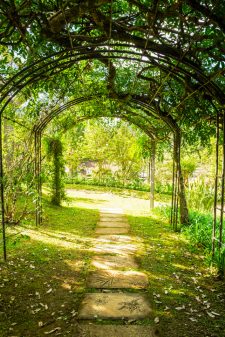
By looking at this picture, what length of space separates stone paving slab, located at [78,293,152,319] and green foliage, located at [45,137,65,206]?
6052 millimetres

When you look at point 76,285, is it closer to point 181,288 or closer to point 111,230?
point 181,288

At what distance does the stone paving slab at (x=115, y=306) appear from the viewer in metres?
3.08

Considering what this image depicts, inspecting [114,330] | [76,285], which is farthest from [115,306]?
[76,285]

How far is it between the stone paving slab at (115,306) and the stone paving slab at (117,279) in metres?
0.28

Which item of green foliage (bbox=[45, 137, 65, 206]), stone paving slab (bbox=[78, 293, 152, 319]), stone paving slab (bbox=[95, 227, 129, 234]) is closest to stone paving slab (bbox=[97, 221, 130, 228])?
stone paving slab (bbox=[95, 227, 129, 234])

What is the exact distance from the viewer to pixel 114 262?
15.9ft

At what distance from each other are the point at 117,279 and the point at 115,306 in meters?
0.83

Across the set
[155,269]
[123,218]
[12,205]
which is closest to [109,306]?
[155,269]

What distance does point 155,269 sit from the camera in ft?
15.0

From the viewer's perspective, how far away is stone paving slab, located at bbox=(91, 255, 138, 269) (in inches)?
183

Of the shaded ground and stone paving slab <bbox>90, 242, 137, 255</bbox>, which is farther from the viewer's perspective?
stone paving slab <bbox>90, 242, 137, 255</bbox>

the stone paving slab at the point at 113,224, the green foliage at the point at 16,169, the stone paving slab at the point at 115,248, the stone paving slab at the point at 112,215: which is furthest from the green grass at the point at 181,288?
the green foliage at the point at 16,169

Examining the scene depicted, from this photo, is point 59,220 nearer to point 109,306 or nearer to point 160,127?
point 160,127

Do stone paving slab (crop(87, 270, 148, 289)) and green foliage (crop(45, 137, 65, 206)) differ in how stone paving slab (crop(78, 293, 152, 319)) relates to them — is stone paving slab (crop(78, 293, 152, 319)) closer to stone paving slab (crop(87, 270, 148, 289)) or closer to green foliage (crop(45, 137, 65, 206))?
stone paving slab (crop(87, 270, 148, 289))
